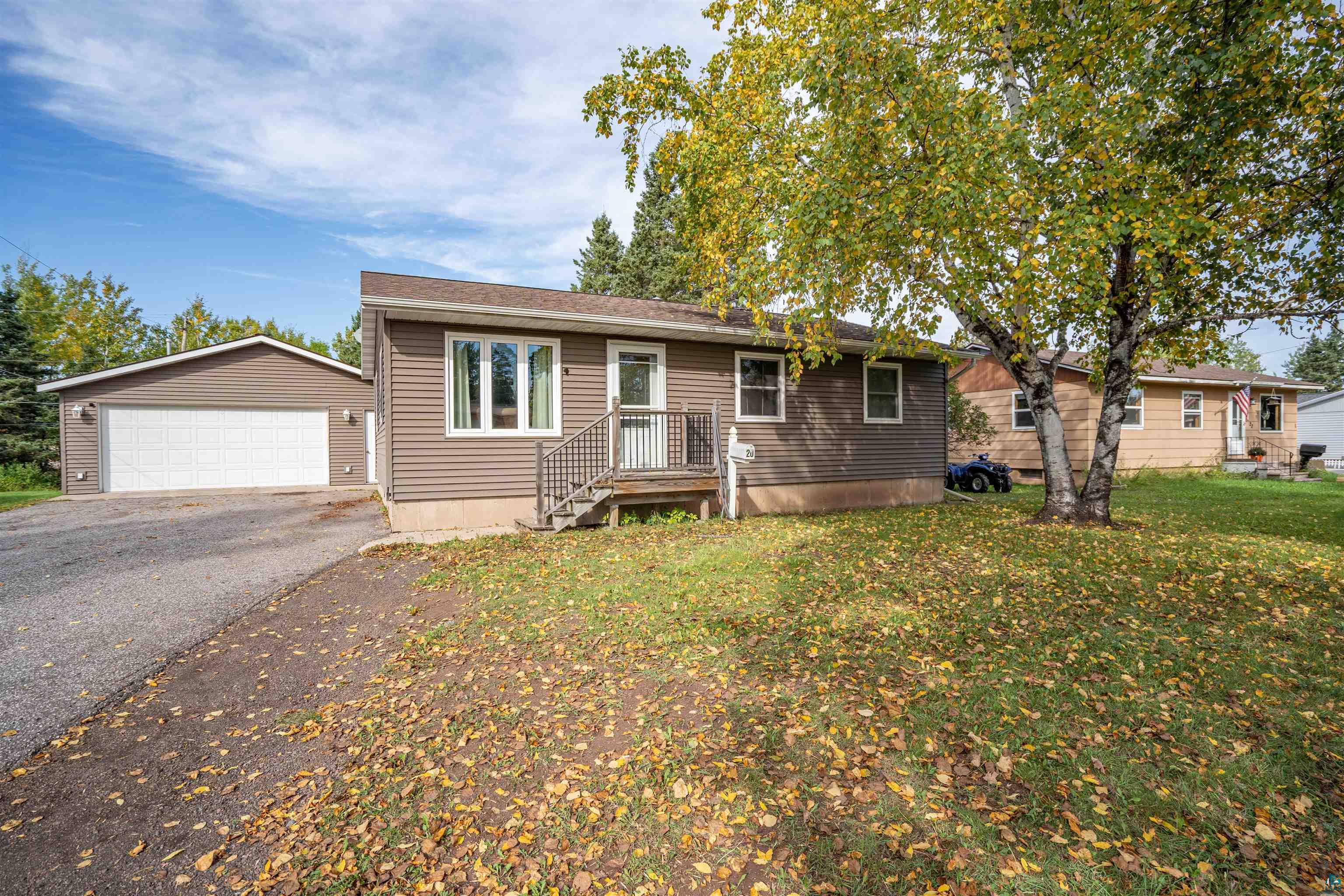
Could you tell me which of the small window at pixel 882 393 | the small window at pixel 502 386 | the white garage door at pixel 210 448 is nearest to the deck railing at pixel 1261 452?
the small window at pixel 882 393

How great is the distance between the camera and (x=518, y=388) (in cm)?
893

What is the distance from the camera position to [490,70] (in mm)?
11141

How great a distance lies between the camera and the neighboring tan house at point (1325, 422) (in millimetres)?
25609

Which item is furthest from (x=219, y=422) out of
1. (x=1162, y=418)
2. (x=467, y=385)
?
(x=1162, y=418)

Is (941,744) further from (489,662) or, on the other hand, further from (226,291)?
(226,291)

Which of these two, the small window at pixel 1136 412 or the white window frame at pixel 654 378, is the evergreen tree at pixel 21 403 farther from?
the small window at pixel 1136 412

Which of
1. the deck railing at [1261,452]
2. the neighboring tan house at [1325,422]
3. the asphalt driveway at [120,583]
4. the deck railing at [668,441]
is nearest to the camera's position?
the asphalt driveway at [120,583]

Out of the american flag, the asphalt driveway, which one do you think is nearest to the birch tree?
the asphalt driveway

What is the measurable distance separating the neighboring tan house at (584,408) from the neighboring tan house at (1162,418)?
7709 mm

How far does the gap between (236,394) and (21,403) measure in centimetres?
850

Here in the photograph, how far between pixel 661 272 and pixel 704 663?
2587 cm

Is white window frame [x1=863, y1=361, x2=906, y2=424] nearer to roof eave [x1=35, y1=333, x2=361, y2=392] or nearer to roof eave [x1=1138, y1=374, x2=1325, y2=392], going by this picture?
roof eave [x1=1138, y1=374, x2=1325, y2=392]

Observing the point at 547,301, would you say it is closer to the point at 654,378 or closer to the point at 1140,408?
the point at 654,378

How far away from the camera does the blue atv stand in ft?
48.5
